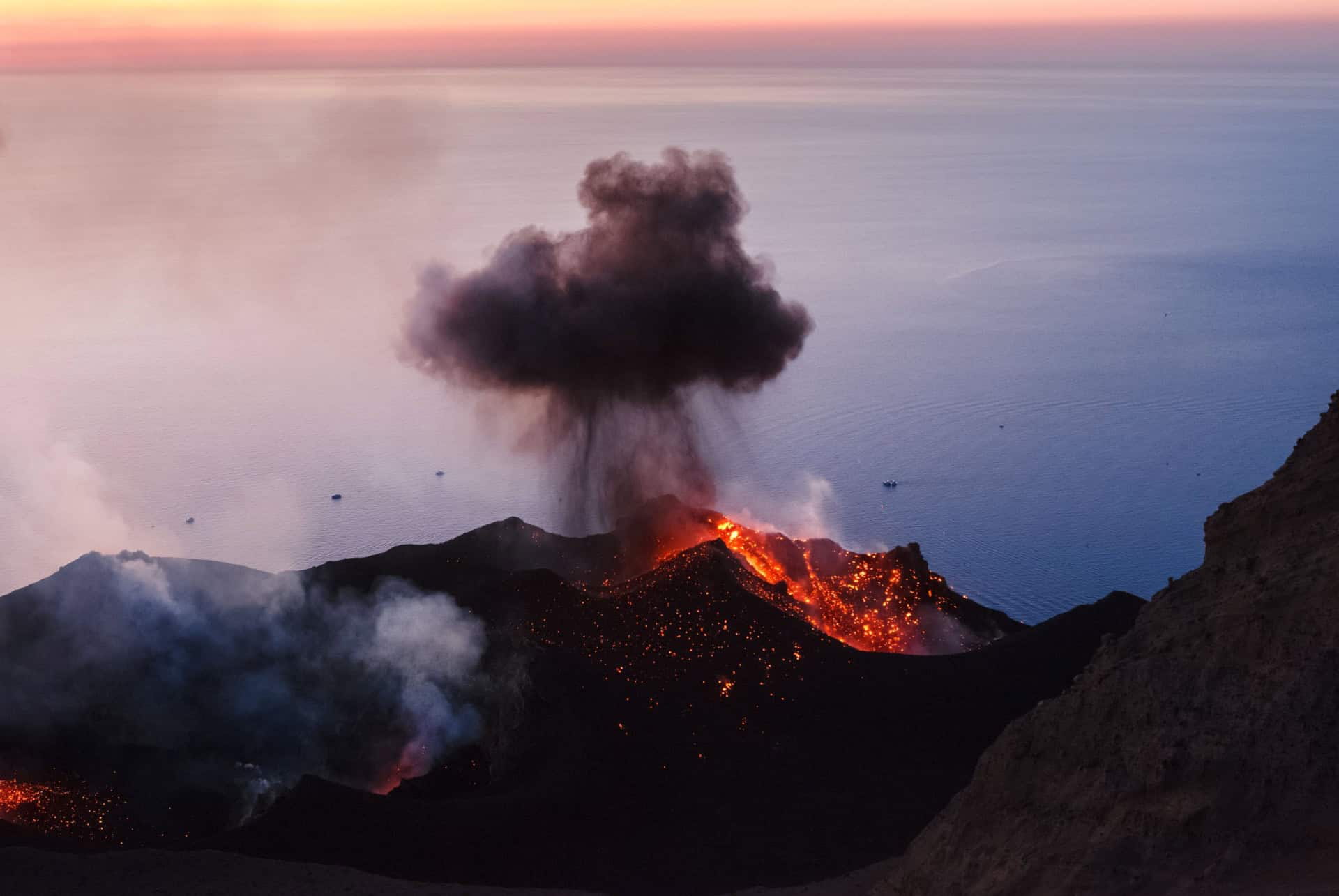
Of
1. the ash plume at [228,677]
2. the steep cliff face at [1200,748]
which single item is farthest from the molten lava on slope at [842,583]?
the steep cliff face at [1200,748]

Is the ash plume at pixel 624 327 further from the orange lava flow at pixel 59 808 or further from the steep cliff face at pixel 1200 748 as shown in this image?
the steep cliff face at pixel 1200 748

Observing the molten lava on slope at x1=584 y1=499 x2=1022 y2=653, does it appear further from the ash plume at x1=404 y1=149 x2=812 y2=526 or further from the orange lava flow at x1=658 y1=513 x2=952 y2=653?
the ash plume at x1=404 y1=149 x2=812 y2=526

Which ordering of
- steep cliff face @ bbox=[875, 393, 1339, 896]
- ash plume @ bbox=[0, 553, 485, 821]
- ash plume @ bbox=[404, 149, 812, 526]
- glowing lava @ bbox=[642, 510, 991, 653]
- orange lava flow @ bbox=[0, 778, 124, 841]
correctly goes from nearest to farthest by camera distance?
steep cliff face @ bbox=[875, 393, 1339, 896] → orange lava flow @ bbox=[0, 778, 124, 841] → ash plume @ bbox=[0, 553, 485, 821] → glowing lava @ bbox=[642, 510, 991, 653] → ash plume @ bbox=[404, 149, 812, 526]

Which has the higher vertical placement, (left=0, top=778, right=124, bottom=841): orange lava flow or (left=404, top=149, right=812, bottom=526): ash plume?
(left=404, top=149, right=812, bottom=526): ash plume

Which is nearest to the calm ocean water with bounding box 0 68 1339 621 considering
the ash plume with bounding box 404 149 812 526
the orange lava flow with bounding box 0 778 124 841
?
the ash plume with bounding box 404 149 812 526

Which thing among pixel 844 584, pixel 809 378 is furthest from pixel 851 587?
pixel 809 378

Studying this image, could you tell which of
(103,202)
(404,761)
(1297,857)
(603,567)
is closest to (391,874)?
(404,761)

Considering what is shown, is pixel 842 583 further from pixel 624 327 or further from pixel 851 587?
pixel 624 327
